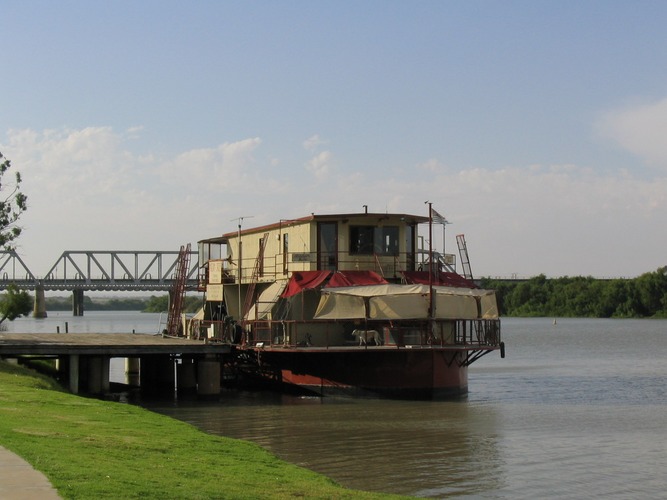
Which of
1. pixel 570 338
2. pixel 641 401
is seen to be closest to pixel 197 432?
pixel 641 401

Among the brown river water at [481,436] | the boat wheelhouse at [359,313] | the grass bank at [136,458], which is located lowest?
the brown river water at [481,436]

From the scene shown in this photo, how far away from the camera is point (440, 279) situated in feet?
119

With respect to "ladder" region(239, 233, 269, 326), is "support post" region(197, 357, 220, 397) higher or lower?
lower

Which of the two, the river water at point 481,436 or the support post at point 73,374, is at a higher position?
the support post at point 73,374

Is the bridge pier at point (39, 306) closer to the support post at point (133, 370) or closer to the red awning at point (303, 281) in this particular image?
the support post at point (133, 370)

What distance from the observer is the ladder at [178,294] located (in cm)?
4756

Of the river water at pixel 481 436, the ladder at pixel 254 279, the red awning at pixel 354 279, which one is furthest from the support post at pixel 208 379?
the red awning at pixel 354 279

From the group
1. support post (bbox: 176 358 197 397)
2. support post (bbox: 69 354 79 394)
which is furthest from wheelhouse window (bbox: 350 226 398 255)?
support post (bbox: 69 354 79 394)

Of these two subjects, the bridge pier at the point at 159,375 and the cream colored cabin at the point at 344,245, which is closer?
the cream colored cabin at the point at 344,245

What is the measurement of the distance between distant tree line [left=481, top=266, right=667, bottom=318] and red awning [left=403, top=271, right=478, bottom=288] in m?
106

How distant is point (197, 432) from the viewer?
23219 millimetres

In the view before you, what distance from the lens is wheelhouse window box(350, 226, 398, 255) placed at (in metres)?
37.2

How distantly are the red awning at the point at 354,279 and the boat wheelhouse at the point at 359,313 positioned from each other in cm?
3

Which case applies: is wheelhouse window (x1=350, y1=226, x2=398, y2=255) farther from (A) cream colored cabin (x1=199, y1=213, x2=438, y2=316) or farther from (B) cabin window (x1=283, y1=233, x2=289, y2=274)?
(B) cabin window (x1=283, y1=233, x2=289, y2=274)
